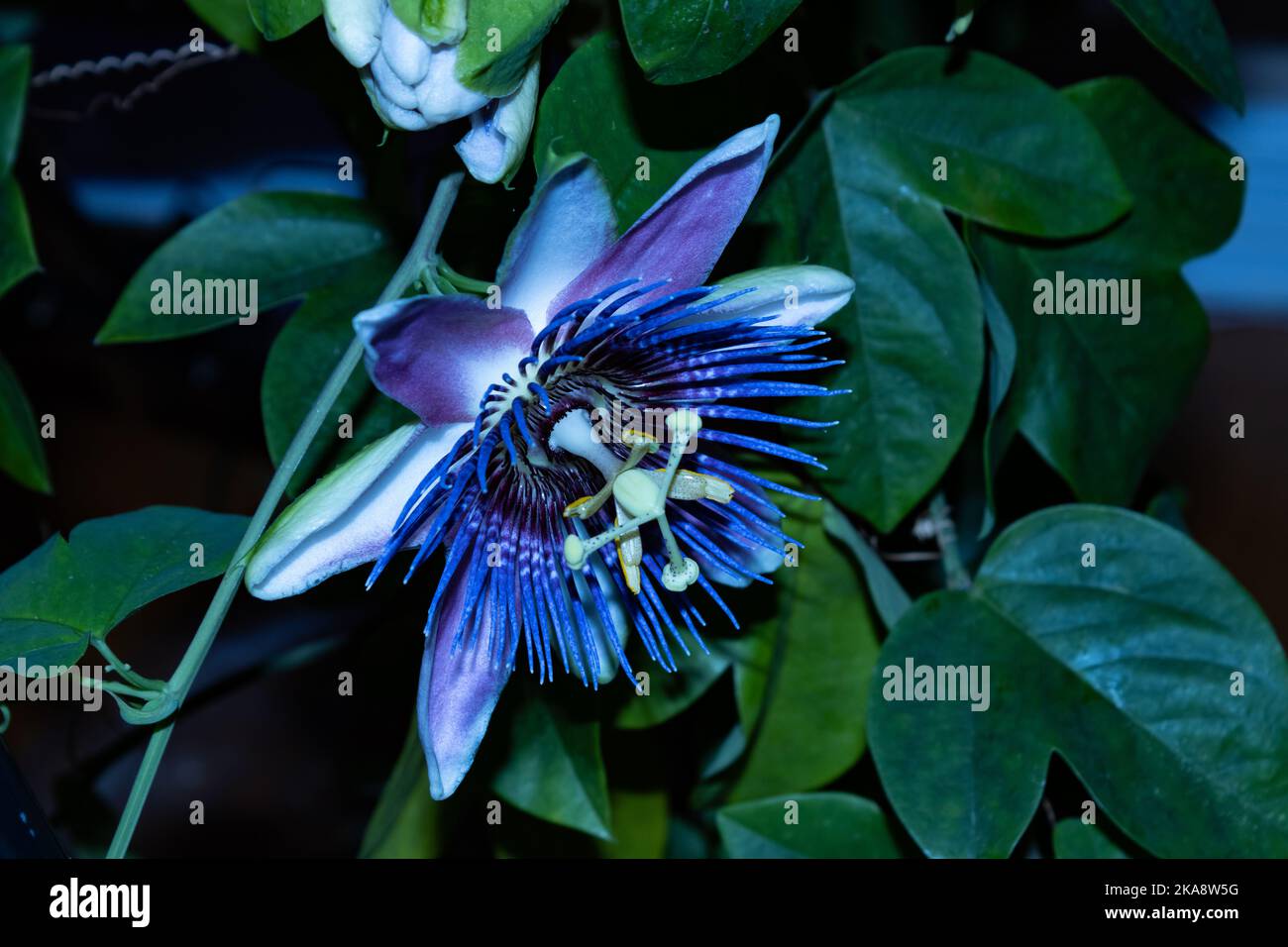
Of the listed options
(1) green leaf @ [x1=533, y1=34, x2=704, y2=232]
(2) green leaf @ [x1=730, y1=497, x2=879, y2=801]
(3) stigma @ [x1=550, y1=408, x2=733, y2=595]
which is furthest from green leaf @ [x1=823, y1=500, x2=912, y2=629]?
(1) green leaf @ [x1=533, y1=34, x2=704, y2=232]

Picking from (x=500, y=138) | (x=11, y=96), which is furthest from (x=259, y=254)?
(x=500, y=138)

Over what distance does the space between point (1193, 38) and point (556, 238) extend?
1.99 ft

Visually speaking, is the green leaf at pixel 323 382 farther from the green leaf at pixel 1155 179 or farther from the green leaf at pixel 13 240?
the green leaf at pixel 1155 179

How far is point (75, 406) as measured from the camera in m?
2.10

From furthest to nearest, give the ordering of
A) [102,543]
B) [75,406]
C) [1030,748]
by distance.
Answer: [75,406] → [1030,748] → [102,543]

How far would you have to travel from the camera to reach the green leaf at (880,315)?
1.16m

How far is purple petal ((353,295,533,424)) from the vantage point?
2.53 feet

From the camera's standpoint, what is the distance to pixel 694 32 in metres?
0.89

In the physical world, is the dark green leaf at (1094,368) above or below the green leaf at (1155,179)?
below

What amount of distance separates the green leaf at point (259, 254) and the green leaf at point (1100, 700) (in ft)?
2.24

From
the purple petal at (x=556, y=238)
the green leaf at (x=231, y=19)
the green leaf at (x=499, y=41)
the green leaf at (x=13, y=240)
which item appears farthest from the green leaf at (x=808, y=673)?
the green leaf at (x=13, y=240)
